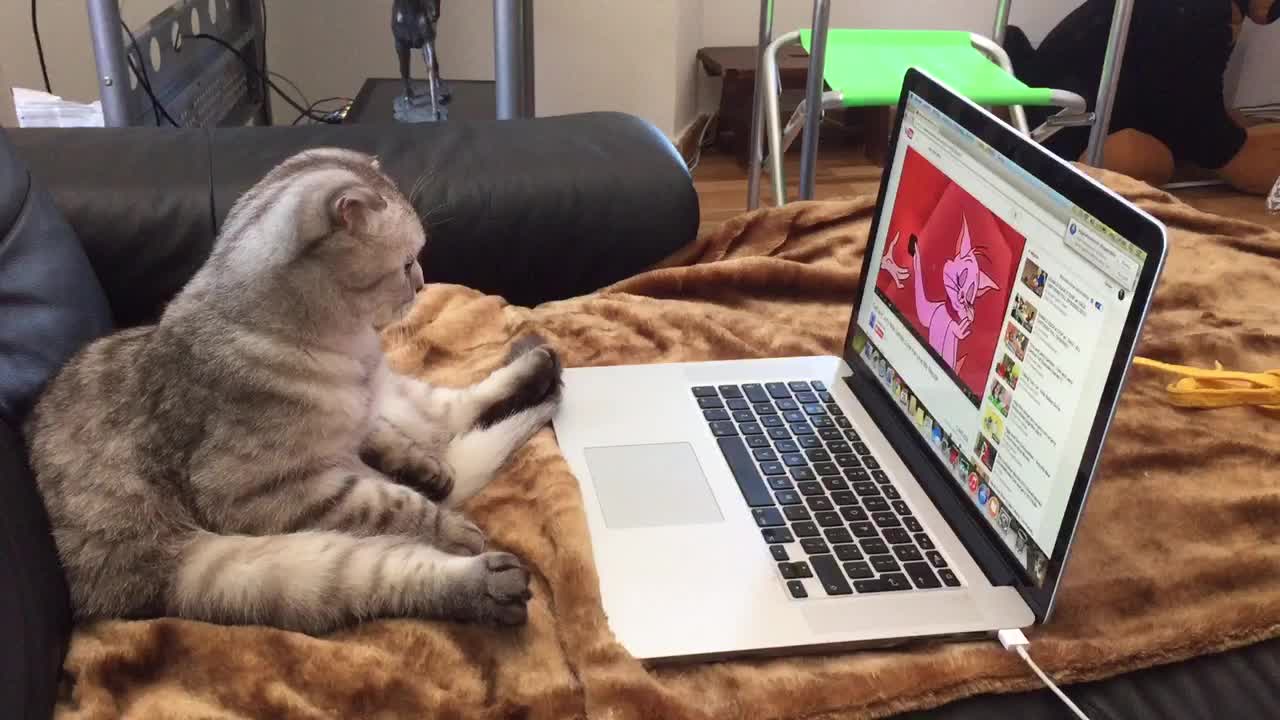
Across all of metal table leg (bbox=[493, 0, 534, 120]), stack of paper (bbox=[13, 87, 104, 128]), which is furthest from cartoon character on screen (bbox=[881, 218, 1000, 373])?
stack of paper (bbox=[13, 87, 104, 128])

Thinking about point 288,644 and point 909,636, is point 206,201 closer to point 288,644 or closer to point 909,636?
point 288,644

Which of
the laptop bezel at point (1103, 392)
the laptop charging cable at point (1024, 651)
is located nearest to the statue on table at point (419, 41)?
the laptop bezel at point (1103, 392)

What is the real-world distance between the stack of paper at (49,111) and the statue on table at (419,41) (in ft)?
1.90

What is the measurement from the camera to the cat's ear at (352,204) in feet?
3.06

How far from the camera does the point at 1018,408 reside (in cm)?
83

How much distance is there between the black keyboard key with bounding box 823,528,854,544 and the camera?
0.88m

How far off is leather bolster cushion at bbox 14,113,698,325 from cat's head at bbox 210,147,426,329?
329 millimetres

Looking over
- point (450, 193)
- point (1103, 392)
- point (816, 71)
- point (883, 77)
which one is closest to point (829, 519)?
point (1103, 392)

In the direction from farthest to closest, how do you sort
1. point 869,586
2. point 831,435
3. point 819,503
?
1. point 831,435
2. point 819,503
3. point 869,586

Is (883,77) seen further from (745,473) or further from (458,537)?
(458,537)

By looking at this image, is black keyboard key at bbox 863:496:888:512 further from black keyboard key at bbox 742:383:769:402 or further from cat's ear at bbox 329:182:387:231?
cat's ear at bbox 329:182:387:231

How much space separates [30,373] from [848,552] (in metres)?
0.75

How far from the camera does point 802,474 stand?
98 cm

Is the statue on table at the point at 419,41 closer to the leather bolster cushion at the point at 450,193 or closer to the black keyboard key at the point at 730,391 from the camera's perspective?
the leather bolster cushion at the point at 450,193
